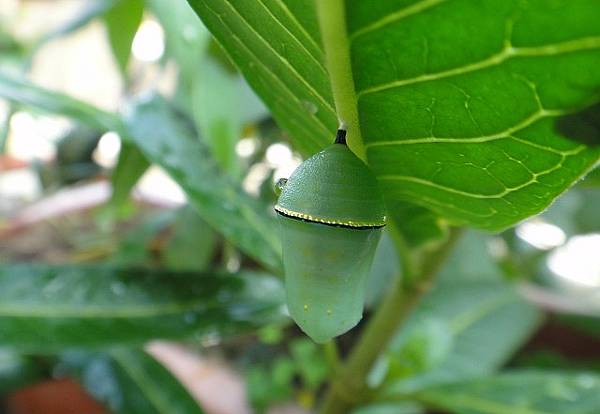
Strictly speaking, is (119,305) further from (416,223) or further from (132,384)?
(416,223)

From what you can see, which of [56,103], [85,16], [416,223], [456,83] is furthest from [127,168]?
[456,83]

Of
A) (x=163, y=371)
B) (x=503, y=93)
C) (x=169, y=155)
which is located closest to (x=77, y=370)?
(x=163, y=371)

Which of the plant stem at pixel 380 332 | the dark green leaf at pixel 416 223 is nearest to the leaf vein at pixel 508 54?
the dark green leaf at pixel 416 223

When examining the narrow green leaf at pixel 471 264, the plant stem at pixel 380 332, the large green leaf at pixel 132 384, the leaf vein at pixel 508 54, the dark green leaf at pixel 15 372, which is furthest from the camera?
the narrow green leaf at pixel 471 264

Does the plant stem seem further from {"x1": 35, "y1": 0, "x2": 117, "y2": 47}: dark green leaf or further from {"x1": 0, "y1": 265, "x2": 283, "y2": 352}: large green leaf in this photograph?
{"x1": 35, "y1": 0, "x2": 117, "y2": 47}: dark green leaf

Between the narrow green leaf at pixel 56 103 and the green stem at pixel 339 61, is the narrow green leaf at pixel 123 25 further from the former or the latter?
the green stem at pixel 339 61

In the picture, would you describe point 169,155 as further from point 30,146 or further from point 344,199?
point 30,146

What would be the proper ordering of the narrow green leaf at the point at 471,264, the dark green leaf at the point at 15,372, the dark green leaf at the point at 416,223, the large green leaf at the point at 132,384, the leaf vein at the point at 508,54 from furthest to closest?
the narrow green leaf at the point at 471,264 → the dark green leaf at the point at 15,372 → the large green leaf at the point at 132,384 → the dark green leaf at the point at 416,223 → the leaf vein at the point at 508,54

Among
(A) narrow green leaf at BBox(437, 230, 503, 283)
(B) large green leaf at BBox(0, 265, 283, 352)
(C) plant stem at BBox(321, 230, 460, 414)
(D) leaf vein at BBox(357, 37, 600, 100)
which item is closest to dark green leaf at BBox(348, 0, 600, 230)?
(D) leaf vein at BBox(357, 37, 600, 100)
